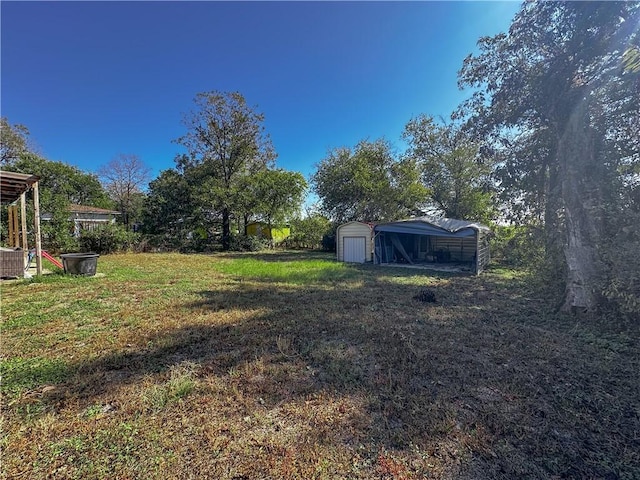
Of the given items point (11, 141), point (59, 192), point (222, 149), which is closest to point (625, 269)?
point (222, 149)

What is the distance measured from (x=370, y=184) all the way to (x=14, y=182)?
1456cm

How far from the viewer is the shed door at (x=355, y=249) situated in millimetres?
12602

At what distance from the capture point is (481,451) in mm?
1765

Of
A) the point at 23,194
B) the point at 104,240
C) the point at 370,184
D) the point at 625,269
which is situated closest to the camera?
the point at 625,269

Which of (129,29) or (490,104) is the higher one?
(129,29)

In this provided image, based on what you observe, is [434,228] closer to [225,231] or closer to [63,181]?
[225,231]

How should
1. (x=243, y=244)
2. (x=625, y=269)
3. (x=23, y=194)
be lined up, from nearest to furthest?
(x=625, y=269), (x=23, y=194), (x=243, y=244)

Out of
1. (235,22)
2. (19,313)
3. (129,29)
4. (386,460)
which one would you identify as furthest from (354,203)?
(386,460)

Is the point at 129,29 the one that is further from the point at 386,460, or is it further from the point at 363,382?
the point at 386,460

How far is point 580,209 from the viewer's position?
15.4 ft

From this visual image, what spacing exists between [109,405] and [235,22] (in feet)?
28.8

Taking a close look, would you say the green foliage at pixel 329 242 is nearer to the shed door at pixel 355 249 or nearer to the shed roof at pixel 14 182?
the shed door at pixel 355 249

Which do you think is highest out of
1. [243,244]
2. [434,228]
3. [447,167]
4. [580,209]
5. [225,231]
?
[447,167]

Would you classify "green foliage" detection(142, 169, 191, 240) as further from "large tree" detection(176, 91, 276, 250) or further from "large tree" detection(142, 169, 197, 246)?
"large tree" detection(176, 91, 276, 250)
